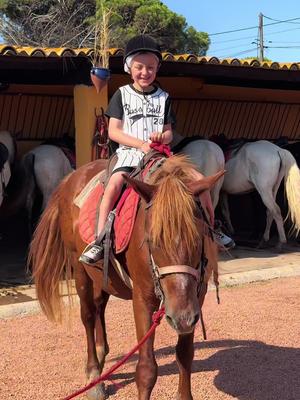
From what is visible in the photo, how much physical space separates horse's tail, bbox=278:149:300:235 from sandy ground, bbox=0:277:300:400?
272 centimetres

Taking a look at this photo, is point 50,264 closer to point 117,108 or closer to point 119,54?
point 117,108

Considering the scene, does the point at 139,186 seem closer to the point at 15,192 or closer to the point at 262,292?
the point at 262,292

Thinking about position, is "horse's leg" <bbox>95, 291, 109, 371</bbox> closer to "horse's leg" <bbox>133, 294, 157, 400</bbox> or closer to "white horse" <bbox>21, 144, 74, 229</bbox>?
"horse's leg" <bbox>133, 294, 157, 400</bbox>

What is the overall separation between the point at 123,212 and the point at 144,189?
46 centimetres

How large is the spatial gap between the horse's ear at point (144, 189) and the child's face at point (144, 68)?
3.17ft

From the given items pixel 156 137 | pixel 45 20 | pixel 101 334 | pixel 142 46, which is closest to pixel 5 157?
pixel 101 334

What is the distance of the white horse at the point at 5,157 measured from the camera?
711 centimetres

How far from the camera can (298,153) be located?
1016 cm

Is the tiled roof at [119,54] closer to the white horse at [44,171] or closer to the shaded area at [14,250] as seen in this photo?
the white horse at [44,171]

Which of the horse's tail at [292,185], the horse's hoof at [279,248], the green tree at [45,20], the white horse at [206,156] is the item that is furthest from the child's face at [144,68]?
the green tree at [45,20]

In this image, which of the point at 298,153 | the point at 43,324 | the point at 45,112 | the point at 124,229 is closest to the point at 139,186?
the point at 124,229

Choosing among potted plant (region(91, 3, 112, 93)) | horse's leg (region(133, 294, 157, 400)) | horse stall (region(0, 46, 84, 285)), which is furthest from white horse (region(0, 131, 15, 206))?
horse's leg (region(133, 294, 157, 400))

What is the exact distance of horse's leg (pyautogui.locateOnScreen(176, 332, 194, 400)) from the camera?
3139 millimetres

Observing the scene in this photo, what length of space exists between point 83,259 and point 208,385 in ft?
4.47
